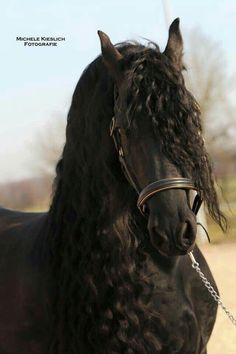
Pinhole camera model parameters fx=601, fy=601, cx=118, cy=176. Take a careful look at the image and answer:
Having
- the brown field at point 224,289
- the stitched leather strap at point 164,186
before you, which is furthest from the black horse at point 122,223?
the brown field at point 224,289

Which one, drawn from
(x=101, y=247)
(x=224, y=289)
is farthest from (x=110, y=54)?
(x=224, y=289)

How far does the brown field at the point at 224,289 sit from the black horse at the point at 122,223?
3.53 metres

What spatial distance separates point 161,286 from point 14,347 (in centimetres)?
96

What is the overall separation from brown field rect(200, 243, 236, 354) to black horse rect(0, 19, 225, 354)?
3.53m

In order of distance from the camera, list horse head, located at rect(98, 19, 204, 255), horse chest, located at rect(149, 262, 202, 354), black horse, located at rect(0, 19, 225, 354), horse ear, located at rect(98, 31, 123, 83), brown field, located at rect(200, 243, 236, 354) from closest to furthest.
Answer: horse head, located at rect(98, 19, 204, 255) → black horse, located at rect(0, 19, 225, 354) → horse ear, located at rect(98, 31, 123, 83) → horse chest, located at rect(149, 262, 202, 354) → brown field, located at rect(200, 243, 236, 354)

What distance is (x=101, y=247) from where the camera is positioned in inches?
115

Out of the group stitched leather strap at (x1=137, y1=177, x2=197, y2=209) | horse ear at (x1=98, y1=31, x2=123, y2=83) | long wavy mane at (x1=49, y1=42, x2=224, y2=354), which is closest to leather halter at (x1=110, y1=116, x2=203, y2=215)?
stitched leather strap at (x1=137, y1=177, x2=197, y2=209)

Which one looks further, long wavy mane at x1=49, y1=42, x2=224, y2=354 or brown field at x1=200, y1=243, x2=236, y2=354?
brown field at x1=200, y1=243, x2=236, y2=354

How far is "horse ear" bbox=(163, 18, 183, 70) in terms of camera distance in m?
2.79

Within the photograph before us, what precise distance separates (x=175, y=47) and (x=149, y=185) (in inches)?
29.5

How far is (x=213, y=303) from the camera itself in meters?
3.13

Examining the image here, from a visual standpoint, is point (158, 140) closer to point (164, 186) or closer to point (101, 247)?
point (164, 186)

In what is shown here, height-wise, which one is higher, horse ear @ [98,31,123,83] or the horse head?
horse ear @ [98,31,123,83]

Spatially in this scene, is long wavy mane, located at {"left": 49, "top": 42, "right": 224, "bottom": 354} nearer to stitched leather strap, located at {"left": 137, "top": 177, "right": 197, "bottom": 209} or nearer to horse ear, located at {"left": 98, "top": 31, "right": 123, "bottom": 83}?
horse ear, located at {"left": 98, "top": 31, "right": 123, "bottom": 83}
